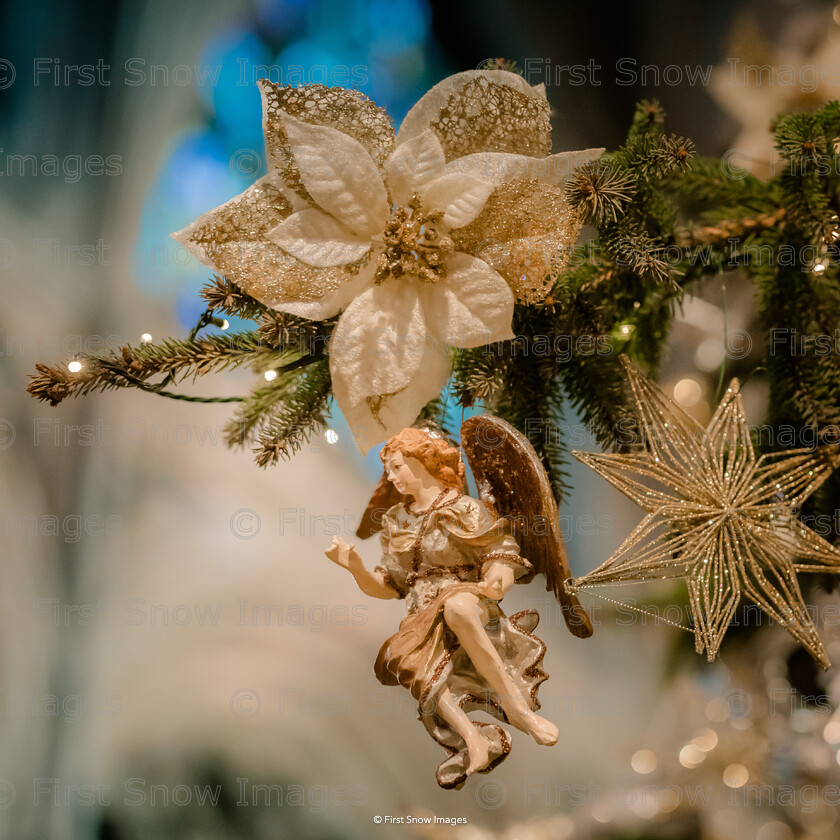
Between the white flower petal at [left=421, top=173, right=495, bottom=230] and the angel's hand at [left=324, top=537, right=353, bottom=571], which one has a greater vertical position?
the white flower petal at [left=421, top=173, right=495, bottom=230]

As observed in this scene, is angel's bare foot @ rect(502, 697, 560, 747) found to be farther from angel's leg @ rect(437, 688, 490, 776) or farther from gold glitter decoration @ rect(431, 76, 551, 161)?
gold glitter decoration @ rect(431, 76, 551, 161)

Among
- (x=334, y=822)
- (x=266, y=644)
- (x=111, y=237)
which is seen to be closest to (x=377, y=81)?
(x=111, y=237)

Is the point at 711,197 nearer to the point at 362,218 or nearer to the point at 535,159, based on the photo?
the point at 535,159
